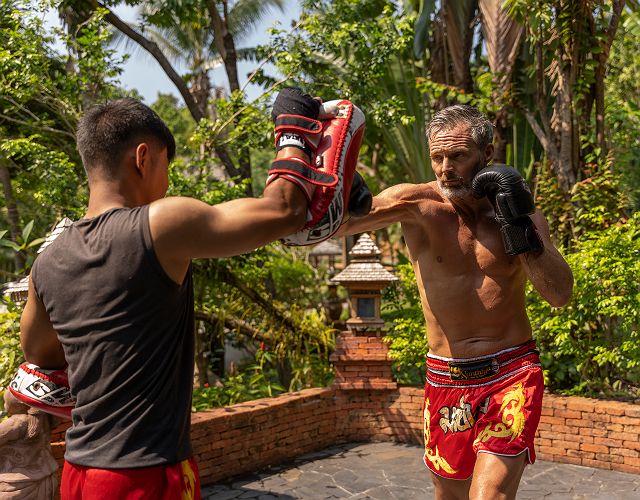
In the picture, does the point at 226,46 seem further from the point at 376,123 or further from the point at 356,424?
the point at 356,424

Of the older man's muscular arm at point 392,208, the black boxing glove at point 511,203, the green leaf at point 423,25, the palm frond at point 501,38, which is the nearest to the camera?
the black boxing glove at point 511,203

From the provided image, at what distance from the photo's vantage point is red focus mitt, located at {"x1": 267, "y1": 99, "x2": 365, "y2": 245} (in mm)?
1569

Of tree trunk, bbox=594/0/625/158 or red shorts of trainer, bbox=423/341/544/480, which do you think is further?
tree trunk, bbox=594/0/625/158

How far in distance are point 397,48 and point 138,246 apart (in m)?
7.17

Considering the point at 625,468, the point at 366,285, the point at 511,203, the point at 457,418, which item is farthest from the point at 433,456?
the point at 366,285

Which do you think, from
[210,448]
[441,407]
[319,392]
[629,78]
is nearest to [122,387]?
[441,407]

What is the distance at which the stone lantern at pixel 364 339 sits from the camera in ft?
23.1

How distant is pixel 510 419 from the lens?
287 cm

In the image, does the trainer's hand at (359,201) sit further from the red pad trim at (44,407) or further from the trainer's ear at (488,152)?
the trainer's ear at (488,152)

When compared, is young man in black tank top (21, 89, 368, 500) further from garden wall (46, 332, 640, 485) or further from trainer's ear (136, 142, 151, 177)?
garden wall (46, 332, 640, 485)

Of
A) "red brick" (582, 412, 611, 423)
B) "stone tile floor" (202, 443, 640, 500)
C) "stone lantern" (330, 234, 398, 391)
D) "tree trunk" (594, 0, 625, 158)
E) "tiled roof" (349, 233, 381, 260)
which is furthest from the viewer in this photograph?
"tree trunk" (594, 0, 625, 158)

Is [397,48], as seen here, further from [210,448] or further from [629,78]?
[629,78]

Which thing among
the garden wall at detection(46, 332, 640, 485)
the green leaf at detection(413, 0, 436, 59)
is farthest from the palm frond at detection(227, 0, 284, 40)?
the garden wall at detection(46, 332, 640, 485)

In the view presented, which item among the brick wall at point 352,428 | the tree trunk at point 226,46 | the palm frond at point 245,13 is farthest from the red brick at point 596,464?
the palm frond at point 245,13
